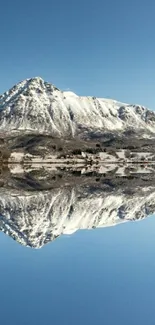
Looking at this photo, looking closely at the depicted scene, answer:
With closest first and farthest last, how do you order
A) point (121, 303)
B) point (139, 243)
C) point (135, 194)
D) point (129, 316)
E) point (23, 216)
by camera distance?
point (129, 316) → point (121, 303) → point (139, 243) → point (23, 216) → point (135, 194)

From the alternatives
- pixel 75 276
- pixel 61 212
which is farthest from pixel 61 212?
pixel 75 276

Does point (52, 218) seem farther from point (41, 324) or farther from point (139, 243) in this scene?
point (41, 324)

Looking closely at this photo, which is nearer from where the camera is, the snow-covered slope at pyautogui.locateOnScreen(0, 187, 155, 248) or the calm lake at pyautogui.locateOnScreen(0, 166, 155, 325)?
the calm lake at pyautogui.locateOnScreen(0, 166, 155, 325)

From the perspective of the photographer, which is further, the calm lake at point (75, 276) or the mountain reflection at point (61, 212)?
Result: the mountain reflection at point (61, 212)

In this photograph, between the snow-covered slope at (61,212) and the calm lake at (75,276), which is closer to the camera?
the calm lake at (75,276)

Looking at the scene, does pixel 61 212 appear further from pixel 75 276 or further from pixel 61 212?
pixel 75 276

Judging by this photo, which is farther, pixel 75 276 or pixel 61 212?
pixel 61 212

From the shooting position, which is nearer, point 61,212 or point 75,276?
point 75,276

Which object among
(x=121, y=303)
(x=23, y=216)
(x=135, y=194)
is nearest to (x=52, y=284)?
(x=121, y=303)
